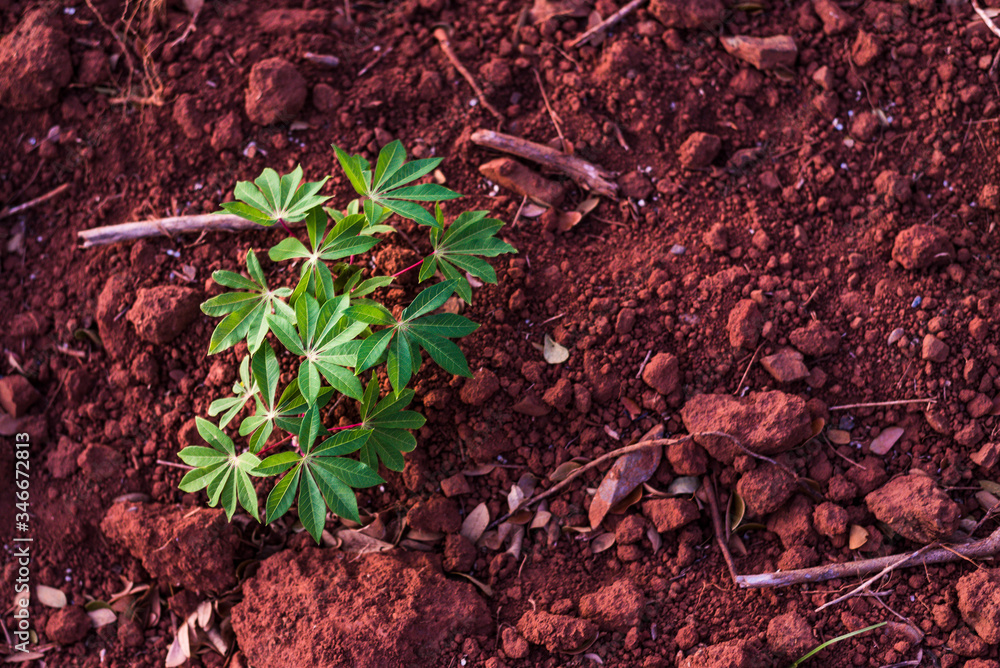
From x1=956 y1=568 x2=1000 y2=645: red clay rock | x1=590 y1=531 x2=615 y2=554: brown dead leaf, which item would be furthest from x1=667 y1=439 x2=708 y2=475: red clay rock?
x1=956 y1=568 x2=1000 y2=645: red clay rock

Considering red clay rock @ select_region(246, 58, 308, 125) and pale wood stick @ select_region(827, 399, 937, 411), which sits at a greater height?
red clay rock @ select_region(246, 58, 308, 125)

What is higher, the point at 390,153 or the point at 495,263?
the point at 390,153

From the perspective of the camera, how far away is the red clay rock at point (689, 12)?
2443mm

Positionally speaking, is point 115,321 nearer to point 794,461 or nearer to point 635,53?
point 635,53

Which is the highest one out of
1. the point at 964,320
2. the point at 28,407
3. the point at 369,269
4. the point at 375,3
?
the point at 375,3

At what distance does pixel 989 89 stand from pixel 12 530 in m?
3.72

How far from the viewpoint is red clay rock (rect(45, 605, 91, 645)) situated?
2.21 metres

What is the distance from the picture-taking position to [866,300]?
220 cm

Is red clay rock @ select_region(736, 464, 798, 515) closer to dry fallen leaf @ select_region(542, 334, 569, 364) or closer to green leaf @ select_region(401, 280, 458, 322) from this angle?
dry fallen leaf @ select_region(542, 334, 569, 364)

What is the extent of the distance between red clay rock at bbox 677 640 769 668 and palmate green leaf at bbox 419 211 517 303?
1206 millimetres

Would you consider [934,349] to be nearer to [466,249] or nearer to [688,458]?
[688,458]

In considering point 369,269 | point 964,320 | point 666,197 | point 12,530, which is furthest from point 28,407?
point 964,320

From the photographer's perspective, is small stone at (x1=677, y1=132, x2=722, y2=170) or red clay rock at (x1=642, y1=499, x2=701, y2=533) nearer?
red clay rock at (x1=642, y1=499, x2=701, y2=533)

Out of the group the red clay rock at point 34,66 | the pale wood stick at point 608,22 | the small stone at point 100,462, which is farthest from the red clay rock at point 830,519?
the red clay rock at point 34,66
